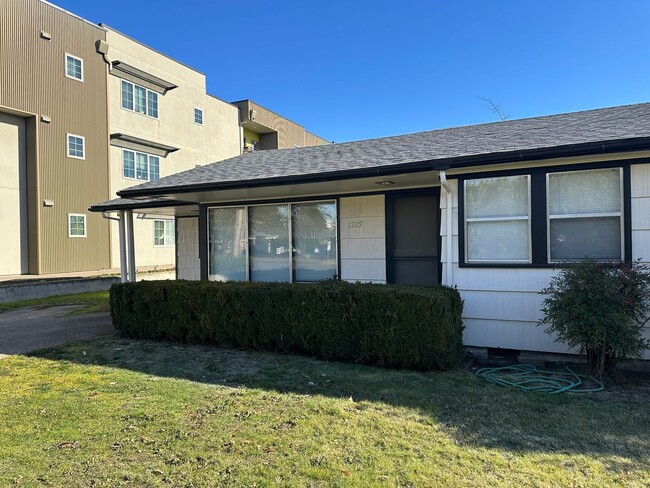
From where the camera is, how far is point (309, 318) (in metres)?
5.93

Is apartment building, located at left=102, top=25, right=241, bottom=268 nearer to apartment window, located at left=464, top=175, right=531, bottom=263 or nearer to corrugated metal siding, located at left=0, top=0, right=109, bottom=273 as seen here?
corrugated metal siding, located at left=0, top=0, right=109, bottom=273

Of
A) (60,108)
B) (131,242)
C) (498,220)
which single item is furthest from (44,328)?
(60,108)

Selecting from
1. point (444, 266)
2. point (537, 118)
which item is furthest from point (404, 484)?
point (537, 118)

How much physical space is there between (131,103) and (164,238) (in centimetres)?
726

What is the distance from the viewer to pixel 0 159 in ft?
57.1

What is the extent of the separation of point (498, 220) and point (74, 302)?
39.4 feet

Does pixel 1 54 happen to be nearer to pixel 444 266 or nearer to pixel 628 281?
pixel 444 266

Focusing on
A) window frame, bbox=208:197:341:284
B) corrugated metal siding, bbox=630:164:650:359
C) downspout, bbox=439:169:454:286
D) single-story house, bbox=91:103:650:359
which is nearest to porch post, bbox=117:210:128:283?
single-story house, bbox=91:103:650:359

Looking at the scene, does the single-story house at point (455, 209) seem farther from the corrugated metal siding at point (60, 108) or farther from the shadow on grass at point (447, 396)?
the corrugated metal siding at point (60, 108)

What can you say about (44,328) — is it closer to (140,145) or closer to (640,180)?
(640,180)

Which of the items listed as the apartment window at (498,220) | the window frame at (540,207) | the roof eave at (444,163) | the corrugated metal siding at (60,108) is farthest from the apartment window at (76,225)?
the apartment window at (498,220)

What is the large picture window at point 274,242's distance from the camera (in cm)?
853

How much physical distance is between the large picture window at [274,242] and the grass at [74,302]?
4.01m

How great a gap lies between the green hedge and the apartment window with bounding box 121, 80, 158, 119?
18197mm
